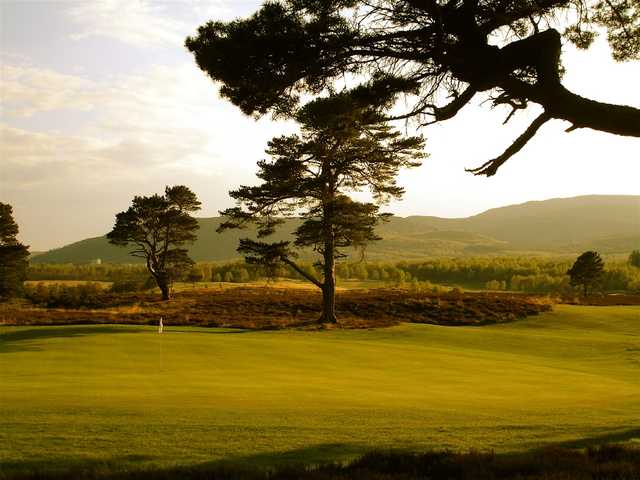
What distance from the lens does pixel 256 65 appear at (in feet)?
33.0

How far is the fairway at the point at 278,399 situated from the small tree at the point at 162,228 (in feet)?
68.9

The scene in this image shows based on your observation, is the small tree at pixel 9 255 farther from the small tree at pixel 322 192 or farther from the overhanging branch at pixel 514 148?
the overhanging branch at pixel 514 148

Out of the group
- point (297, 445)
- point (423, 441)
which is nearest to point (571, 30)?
point (423, 441)

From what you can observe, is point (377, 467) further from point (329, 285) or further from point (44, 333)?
point (329, 285)

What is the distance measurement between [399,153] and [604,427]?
23.4m

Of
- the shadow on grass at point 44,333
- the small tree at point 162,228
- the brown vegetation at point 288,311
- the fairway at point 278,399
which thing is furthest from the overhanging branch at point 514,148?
the small tree at point 162,228

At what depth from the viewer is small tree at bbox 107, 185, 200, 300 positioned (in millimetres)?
47312

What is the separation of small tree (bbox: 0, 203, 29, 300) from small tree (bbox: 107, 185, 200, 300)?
10359 millimetres

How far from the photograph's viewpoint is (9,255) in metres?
51.4

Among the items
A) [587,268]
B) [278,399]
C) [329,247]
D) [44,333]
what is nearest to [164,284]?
[329,247]

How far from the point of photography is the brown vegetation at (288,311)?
116 feet

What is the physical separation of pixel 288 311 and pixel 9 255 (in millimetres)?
26199

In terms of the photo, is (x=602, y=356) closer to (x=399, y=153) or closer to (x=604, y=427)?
(x=399, y=153)

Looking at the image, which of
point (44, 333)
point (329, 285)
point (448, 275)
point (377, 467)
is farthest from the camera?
point (448, 275)
